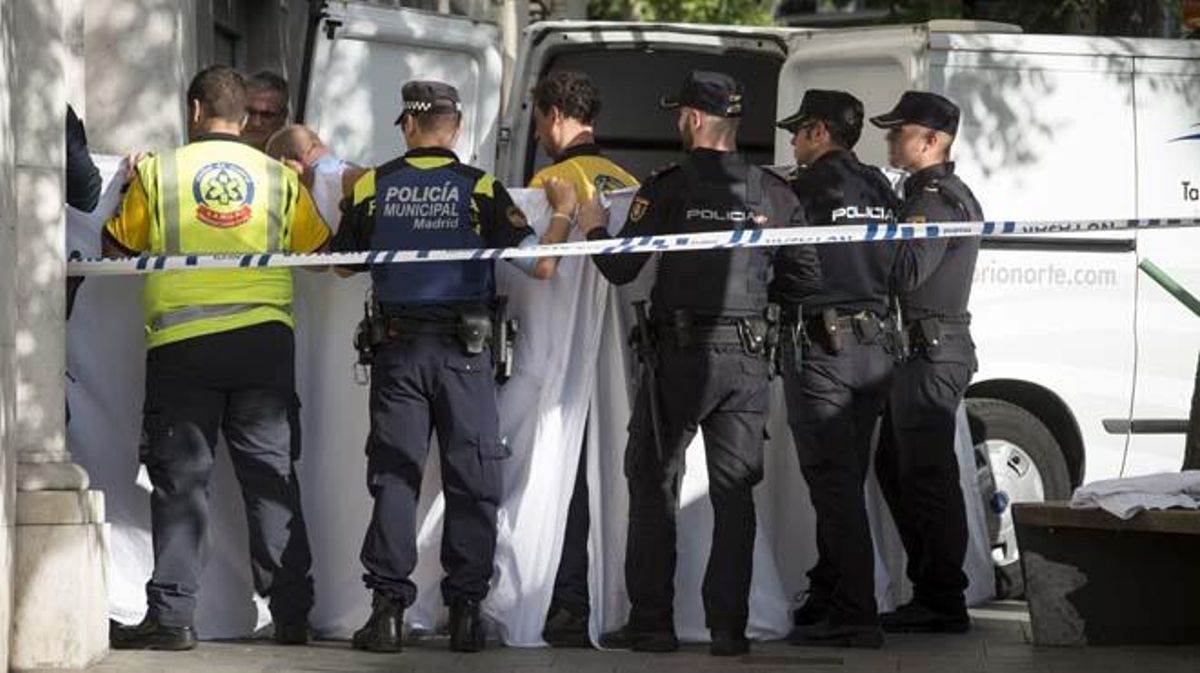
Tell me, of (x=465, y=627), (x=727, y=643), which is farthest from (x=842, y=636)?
(x=465, y=627)

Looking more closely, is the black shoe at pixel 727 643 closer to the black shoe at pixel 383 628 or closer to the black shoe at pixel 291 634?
the black shoe at pixel 383 628

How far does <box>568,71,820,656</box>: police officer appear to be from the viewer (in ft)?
31.9

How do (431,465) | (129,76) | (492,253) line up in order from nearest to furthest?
1. (492,253)
2. (431,465)
3. (129,76)

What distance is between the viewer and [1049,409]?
39.9ft

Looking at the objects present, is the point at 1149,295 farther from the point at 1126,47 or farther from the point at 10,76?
the point at 10,76

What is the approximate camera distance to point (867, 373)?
1022cm

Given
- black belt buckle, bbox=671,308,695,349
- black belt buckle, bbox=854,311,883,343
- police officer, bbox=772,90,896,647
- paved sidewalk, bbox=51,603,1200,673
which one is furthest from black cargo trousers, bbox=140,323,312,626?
black belt buckle, bbox=854,311,883,343

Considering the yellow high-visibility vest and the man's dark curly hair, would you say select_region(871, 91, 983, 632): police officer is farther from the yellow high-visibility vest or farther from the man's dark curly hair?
the yellow high-visibility vest

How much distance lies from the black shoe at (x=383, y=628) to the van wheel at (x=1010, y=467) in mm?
3281

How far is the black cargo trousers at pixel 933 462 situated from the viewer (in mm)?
10633

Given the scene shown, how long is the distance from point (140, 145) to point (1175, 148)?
4797mm

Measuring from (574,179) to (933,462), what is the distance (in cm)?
182

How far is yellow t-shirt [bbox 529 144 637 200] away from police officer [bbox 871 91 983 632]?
1.18 meters

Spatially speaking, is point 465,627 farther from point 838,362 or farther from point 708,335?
point 838,362
